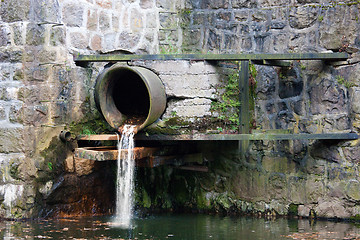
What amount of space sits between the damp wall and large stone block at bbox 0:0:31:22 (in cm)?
1

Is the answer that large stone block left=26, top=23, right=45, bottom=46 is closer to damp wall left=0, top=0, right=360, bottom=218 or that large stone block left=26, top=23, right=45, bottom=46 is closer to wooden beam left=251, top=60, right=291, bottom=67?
damp wall left=0, top=0, right=360, bottom=218

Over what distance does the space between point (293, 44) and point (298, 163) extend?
1.42 m

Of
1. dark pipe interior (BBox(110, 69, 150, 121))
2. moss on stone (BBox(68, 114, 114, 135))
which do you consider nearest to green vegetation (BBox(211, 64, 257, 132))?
dark pipe interior (BBox(110, 69, 150, 121))

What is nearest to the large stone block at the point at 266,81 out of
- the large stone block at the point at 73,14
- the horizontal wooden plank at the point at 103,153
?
the horizontal wooden plank at the point at 103,153

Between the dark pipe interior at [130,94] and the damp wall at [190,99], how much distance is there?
1.02 feet

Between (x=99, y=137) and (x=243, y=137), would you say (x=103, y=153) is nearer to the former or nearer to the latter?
(x=99, y=137)

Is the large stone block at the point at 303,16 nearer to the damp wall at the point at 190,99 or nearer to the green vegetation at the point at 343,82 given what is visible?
the damp wall at the point at 190,99

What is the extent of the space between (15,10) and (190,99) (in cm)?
215

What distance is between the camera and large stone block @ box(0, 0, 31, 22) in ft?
20.2

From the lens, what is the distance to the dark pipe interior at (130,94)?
652cm

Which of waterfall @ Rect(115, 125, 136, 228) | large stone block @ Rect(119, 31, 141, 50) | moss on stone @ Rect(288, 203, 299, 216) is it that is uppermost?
large stone block @ Rect(119, 31, 141, 50)

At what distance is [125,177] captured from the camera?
6.30m

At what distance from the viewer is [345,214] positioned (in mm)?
6355

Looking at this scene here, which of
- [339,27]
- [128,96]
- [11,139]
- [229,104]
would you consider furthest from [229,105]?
[11,139]
